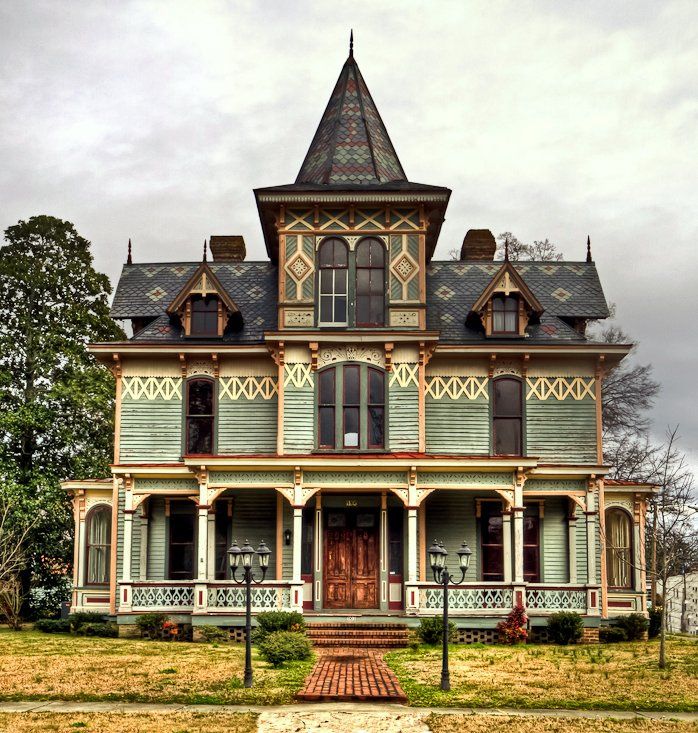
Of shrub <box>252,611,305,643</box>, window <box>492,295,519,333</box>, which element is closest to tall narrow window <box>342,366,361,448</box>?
window <box>492,295,519,333</box>

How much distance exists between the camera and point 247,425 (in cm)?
2805

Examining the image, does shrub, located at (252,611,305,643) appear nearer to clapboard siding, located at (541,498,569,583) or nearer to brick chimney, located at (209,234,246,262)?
clapboard siding, located at (541,498,569,583)

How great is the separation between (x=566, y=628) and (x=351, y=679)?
9.21 meters

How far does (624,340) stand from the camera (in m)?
41.7

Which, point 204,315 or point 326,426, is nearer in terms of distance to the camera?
point 326,426

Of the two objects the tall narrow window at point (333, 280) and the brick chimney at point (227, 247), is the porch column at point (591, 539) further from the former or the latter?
the brick chimney at point (227, 247)

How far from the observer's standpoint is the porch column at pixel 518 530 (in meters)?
25.2

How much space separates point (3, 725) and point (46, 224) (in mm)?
23697

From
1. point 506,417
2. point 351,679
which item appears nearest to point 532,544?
point 506,417

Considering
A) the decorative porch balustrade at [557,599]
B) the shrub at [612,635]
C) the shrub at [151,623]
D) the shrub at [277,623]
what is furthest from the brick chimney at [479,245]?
the shrub at [151,623]

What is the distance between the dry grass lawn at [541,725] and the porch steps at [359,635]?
9.41m

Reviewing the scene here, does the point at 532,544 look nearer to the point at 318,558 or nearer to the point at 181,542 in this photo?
the point at 318,558

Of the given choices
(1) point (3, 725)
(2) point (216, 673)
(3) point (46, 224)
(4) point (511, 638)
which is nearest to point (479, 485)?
(4) point (511, 638)

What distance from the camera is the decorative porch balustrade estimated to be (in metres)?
25.4
